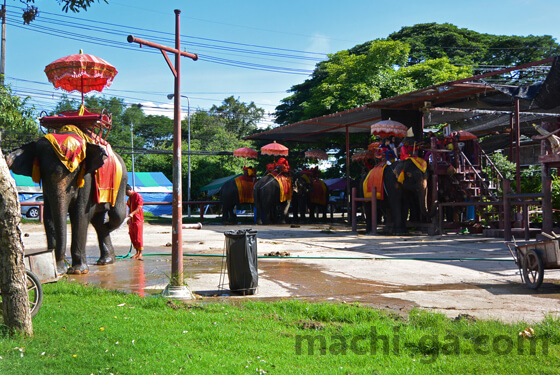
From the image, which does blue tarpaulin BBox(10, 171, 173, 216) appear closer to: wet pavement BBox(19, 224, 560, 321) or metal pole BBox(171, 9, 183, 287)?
wet pavement BBox(19, 224, 560, 321)

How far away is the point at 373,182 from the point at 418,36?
23.8m

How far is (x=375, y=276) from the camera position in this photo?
9.09m

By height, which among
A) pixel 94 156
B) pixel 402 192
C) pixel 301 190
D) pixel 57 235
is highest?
pixel 94 156

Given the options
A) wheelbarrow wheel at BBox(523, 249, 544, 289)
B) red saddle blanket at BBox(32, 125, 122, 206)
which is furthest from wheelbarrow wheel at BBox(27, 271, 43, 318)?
wheelbarrow wheel at BBox(523, 249, 544, 289)

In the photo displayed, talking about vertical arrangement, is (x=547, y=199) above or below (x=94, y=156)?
below

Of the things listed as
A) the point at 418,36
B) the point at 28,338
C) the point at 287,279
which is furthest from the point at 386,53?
the point at 28,338

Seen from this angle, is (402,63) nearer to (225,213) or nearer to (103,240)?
(225,213)

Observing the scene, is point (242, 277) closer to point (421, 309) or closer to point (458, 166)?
point (421, 309)

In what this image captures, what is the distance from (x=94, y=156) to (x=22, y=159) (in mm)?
1144

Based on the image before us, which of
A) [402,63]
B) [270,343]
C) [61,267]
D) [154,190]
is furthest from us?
[154,190]

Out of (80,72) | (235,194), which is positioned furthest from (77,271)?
(235,194)

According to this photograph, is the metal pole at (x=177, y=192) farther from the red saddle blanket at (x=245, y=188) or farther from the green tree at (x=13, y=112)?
the red saddle blanket at (x=245, y=188)

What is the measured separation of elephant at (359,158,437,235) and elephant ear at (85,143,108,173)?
1056 cm

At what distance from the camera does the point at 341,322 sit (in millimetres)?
5879
